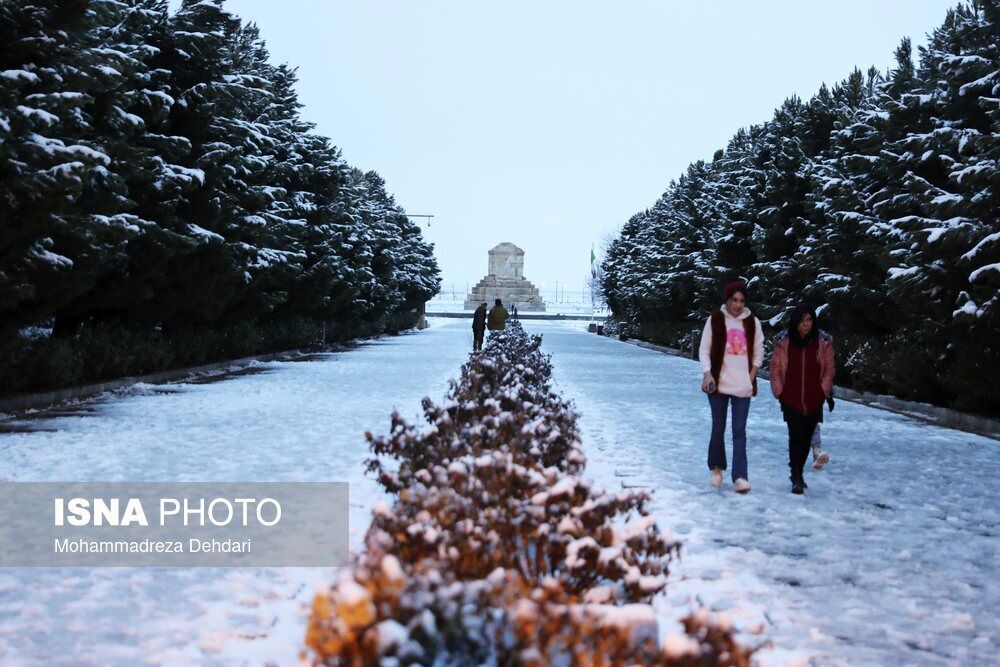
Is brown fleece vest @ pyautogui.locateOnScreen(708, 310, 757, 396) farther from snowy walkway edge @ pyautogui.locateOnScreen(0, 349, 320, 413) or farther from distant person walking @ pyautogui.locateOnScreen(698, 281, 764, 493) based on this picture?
snowy walkway edge @ pyautogui.locateOnScreen(0, 349, 320, 413)

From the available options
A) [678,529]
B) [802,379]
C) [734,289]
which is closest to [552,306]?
[802,379]

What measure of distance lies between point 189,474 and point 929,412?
13.4 metres

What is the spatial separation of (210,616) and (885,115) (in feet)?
63.8

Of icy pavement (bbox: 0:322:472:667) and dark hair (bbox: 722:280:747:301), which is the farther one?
dark hair (bbox: 722:280:747:301)

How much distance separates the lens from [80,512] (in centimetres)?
816

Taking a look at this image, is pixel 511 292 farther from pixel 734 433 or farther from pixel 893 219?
pixel 734 433

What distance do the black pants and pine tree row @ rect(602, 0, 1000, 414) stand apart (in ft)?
20.2

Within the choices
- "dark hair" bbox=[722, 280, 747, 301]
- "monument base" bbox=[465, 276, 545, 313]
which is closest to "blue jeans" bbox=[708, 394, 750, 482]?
"dark hair" bbox=[722, 280, 747, 301]

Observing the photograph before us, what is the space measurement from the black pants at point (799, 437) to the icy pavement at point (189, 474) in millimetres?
3808

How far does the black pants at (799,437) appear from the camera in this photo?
976 centimetres

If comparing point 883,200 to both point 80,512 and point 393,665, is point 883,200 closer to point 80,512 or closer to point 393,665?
point 80,512

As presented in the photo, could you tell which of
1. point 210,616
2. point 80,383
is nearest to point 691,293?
point 80,383

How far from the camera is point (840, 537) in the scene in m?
7.81

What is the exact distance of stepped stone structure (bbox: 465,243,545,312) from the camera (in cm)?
12488
